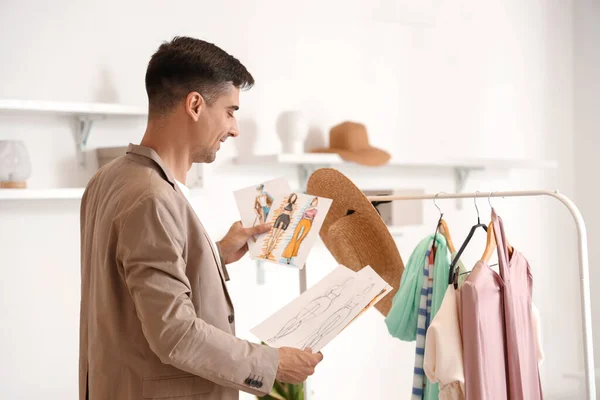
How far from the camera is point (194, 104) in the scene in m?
1.51

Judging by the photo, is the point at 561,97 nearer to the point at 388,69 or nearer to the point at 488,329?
the point at 388,69

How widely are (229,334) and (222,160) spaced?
1429mm

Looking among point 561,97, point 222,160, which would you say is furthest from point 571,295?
point 222,160

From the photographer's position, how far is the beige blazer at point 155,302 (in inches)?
52.7

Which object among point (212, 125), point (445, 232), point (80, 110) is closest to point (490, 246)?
point (445, 232)

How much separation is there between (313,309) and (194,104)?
54cm

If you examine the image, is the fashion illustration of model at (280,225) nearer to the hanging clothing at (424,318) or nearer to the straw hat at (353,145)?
the hanging clothing at (424,318)

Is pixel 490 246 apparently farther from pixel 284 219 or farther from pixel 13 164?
pixel 13 164

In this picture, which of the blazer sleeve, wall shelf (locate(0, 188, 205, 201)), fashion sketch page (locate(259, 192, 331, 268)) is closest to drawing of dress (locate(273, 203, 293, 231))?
fashion sketch page (locate(259, 192, 331, 268))

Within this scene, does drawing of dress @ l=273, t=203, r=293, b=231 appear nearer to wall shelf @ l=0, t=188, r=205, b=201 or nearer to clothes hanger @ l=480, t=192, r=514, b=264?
clothes hanger @ l=480, t=192, r=514, b=264

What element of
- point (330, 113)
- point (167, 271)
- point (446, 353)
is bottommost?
point (446, 353)

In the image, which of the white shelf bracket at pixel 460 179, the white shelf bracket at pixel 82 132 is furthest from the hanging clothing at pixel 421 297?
the white shelf bracket at pixel 460 179

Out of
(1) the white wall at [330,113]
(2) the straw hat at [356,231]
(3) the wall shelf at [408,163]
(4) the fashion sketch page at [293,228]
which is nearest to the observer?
(4) the fashion sketch page at [293,228]

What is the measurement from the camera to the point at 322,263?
10.1 feet
